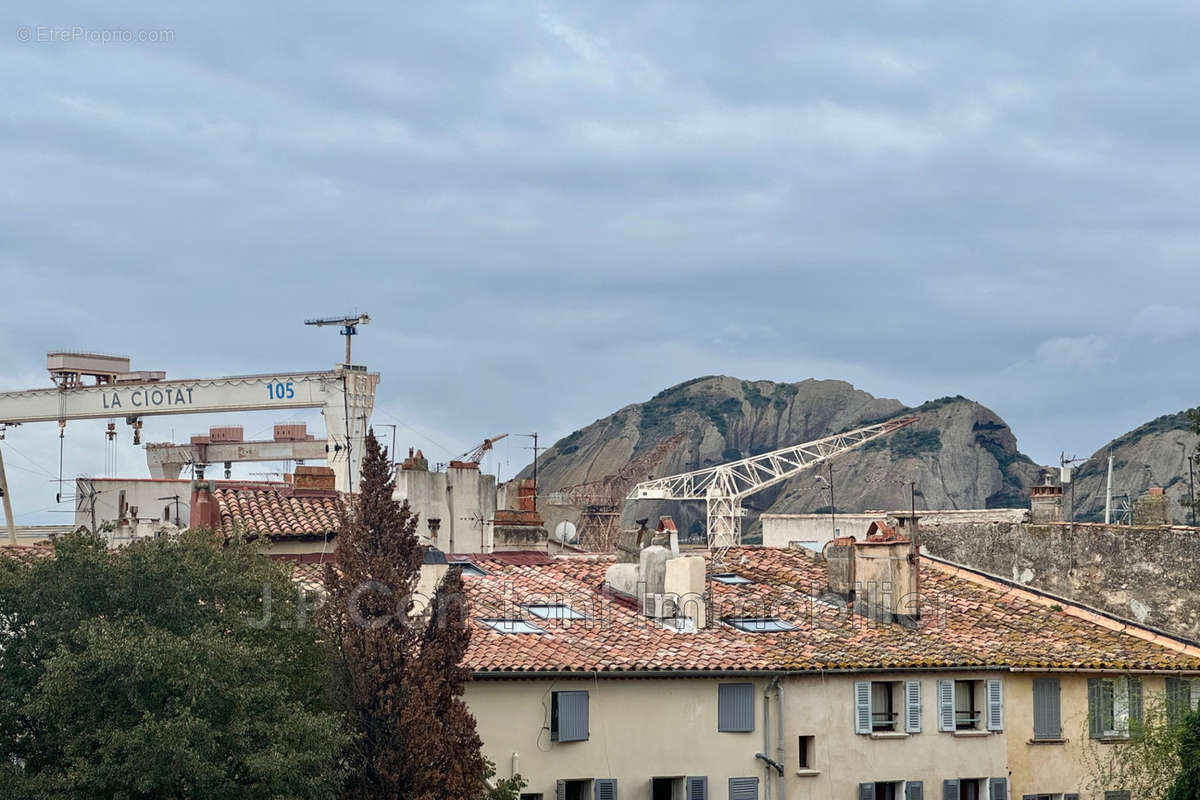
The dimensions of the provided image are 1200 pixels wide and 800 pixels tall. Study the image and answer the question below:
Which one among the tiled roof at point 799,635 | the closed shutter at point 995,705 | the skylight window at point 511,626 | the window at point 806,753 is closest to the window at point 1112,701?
the tiled roof at point 799,635

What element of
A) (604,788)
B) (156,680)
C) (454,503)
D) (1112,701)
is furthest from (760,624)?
(156,680)

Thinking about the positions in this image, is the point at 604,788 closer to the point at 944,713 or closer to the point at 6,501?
the point at 944,713

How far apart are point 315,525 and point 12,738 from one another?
1602cm

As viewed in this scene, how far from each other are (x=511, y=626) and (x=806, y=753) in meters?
7.91

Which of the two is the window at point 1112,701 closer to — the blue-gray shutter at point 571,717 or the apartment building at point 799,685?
the apartment building at point 799,685

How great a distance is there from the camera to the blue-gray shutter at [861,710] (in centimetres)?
4288

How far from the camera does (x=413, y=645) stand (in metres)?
35.2

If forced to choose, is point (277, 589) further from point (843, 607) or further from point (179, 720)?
point (843, 607)

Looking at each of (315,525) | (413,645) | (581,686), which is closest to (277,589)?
(413,645)

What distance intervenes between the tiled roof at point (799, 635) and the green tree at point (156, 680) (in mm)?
6723

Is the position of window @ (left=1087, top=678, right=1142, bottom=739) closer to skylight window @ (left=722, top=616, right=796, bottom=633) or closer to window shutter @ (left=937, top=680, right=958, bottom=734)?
window shutter @ (left=937, top=680, right=958, bottom=734)

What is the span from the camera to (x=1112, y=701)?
4459 centimetres

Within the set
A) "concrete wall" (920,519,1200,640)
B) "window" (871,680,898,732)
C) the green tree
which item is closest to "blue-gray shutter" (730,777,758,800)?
"window" (871,680,898,732)

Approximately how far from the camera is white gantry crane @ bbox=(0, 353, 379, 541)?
199 feet
